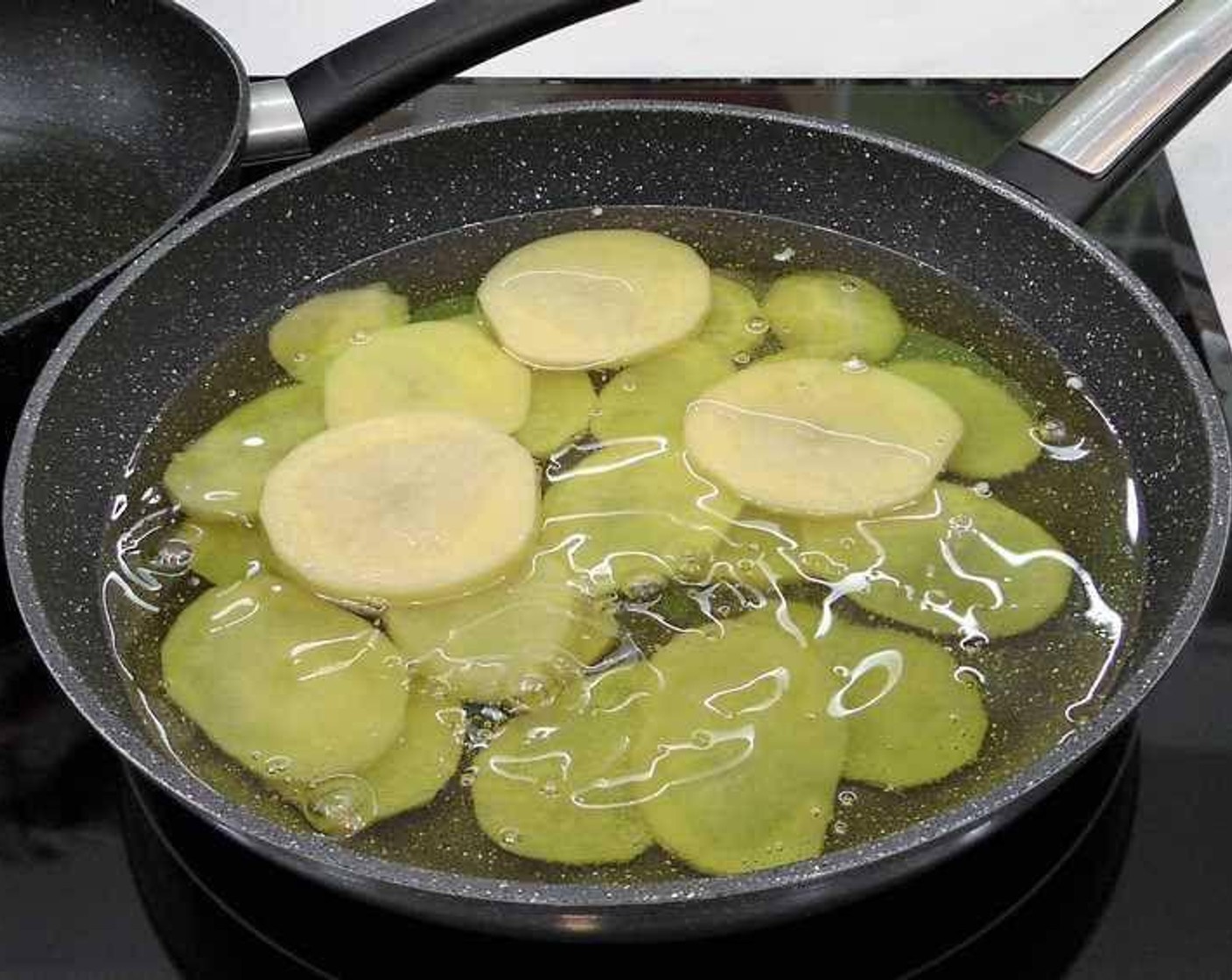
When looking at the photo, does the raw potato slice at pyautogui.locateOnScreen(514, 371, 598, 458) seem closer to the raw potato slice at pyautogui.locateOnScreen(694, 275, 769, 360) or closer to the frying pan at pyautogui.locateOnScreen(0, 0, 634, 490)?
the raw potato slice at pyautogui.locateOnScreen(694, 275, 769, 360)

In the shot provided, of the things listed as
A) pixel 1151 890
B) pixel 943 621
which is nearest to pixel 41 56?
pixel 943 621

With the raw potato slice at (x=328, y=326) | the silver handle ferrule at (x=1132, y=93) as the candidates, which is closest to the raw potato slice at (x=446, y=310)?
the raw potato slice at (x=328, y=326)

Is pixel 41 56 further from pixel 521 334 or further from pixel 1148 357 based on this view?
pixel 1148 357

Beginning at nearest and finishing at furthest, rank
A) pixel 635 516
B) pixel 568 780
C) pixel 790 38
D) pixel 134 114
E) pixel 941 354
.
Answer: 1. pixel 568 780
2. pixel 635 516
3. pixel 941 354
4. pixel 134 114
5. pixel 790 38

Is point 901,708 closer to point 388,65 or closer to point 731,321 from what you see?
point 731,321

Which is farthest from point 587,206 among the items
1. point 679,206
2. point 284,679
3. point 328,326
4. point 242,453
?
point 284,679

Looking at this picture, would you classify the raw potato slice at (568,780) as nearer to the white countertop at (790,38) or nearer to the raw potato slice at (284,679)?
the raw potato slice at (284,679)
